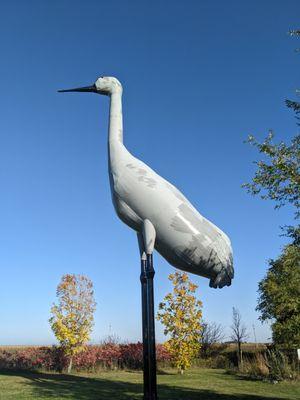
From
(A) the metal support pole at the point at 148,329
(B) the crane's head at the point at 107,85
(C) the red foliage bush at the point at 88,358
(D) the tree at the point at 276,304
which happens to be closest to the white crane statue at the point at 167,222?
(A) the metal support pole at the point at 148,329

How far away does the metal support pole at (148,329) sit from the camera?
6.63 meters

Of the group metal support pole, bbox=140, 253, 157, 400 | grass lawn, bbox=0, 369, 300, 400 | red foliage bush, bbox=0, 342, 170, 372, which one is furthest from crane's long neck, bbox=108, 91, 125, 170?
red foliage bush, bbox=0, 342, 170, 372

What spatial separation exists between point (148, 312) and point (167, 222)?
141 centimetres

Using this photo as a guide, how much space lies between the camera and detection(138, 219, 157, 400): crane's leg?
6.64 meters

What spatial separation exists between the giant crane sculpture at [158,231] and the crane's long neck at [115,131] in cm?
4

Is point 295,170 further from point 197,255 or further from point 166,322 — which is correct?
point 166,322

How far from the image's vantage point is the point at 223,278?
24.0 feet

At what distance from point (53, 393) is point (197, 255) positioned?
9306mm

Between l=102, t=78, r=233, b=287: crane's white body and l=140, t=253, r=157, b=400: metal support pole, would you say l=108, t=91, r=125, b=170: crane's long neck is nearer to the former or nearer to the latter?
l=102, t=78, r=233, b=287: crane's white body

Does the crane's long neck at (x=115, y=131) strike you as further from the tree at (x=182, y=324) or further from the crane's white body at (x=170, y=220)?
the tree at (x=182, y=324)

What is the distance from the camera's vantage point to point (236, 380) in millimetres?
18438

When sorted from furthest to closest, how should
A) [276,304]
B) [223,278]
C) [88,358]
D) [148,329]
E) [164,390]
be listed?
[276,304]
[88,358]
[164,390]
[223,278]
[148,329]

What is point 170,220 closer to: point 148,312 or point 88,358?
point 148,312

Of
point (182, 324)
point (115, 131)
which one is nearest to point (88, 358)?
point (182, 324)
